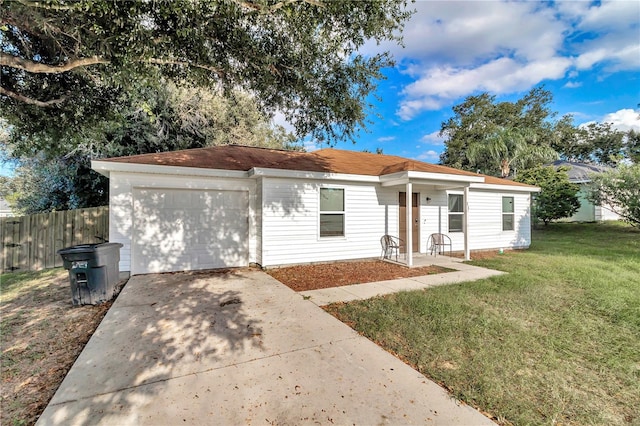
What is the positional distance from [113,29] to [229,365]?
14.2 ft

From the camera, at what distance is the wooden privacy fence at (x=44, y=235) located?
26.7 ft

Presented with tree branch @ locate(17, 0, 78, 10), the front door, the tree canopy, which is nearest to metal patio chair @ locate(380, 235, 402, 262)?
the front door

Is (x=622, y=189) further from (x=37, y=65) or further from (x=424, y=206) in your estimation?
(x=37, y=65)

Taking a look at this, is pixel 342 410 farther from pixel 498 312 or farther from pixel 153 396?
pixel 498 312

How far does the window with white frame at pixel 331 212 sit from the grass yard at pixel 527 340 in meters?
3.54

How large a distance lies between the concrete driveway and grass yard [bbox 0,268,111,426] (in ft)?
0.72

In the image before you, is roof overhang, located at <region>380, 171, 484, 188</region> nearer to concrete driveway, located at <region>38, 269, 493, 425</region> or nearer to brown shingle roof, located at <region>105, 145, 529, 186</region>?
brown shingle roof, located at <region>105, 145, 529, 186</region>

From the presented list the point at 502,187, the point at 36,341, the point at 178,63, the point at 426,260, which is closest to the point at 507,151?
the point at 502,187

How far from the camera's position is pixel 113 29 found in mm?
3664

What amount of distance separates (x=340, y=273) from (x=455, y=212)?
18.7 feet

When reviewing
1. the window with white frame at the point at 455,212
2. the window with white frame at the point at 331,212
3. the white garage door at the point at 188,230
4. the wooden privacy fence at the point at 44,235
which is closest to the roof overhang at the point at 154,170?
the white garage door at the point at 188,230

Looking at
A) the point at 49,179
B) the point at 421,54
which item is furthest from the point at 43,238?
the point at 421,54

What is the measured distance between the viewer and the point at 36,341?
11.9 feet

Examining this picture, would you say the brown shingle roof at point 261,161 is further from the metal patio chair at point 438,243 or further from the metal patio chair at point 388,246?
the metal patio chair at point 438,243
